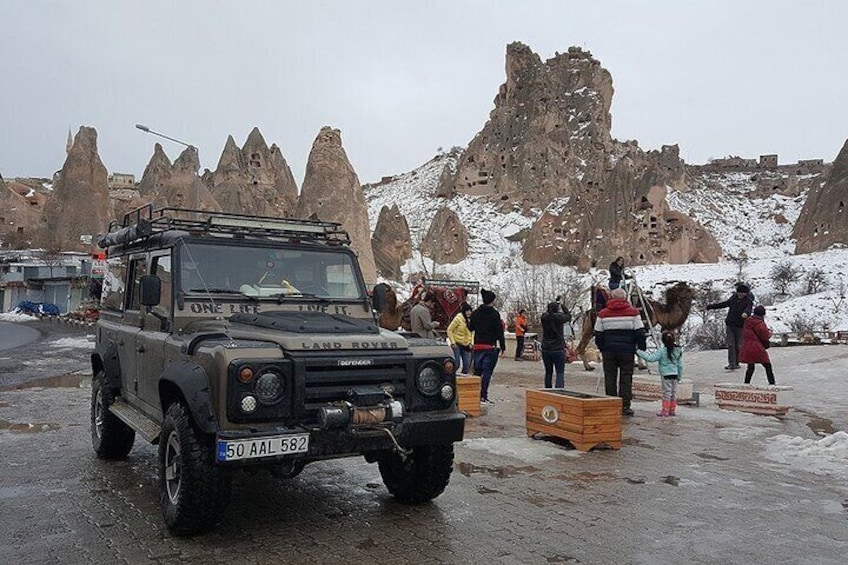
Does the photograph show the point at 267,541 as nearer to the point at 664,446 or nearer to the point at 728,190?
the point at 664,446

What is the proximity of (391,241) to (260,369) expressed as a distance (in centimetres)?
6455

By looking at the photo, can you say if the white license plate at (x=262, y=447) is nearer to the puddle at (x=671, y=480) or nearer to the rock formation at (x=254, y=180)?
the puddle at (x=671, y=480)

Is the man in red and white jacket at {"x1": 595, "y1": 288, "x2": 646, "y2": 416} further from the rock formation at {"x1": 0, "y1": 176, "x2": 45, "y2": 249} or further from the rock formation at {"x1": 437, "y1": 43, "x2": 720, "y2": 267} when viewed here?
the rock formation at {"x1": 0, "y1": 176, "x2": 45, "y2": 249}

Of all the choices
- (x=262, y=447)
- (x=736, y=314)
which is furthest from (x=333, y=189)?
(x=262, y=447)

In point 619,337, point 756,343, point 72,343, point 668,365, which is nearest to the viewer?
point 619,337

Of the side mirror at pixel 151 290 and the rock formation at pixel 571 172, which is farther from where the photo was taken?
the rock formation at pixel 571 172

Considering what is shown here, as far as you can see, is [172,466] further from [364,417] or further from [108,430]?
[108,430]

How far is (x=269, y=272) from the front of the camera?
6.43 m

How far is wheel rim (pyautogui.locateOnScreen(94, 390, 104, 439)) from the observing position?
25.0ft

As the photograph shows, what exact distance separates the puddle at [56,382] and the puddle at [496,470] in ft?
34.5

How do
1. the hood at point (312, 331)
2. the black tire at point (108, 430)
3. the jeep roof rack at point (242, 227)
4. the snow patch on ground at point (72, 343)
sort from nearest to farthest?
the hood at point (312, 331) → the jeep roof rack at point (242, 227) → the black tire at point (108, 430) → the snow patch on ground at point (72, 343)

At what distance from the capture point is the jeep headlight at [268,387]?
187 inches

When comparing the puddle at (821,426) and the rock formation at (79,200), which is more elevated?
the rock formation at (79,200)

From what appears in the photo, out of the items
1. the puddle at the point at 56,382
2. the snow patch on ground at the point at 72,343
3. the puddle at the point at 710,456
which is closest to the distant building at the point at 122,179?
the snow patch on ground at the point at 72,343
